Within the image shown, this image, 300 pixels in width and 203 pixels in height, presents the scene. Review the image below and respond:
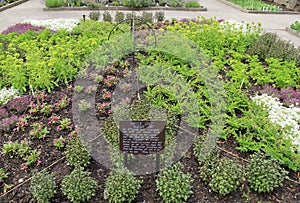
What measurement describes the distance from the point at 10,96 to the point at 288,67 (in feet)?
18.6

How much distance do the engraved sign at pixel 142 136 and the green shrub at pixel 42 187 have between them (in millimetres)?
917

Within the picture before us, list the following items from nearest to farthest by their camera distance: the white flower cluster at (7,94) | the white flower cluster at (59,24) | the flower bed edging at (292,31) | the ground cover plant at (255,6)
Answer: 1. the white flower cluster at (7,94)
2. the white flower cluster at (59,24)
3. the flower bed edging at (292,31)
4. the ground cover plant at (255,6)

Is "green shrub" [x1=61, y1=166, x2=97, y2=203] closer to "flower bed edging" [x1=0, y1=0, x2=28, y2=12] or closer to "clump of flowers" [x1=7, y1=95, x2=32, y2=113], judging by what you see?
"clump of flowers" [x1=7, y1=95, x2=32, y2=113]

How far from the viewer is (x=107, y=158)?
12.7ft

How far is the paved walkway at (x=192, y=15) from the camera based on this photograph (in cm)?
1084

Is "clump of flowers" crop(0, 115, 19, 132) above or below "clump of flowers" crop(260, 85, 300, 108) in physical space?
below

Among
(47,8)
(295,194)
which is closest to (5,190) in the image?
(295,194)

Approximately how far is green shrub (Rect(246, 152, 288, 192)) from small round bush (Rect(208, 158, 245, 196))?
14 centimetres

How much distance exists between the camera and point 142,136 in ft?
10.6

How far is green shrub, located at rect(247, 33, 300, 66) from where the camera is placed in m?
6.63

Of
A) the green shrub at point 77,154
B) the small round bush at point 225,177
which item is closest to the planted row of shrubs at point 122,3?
the green shrub at point 77,154

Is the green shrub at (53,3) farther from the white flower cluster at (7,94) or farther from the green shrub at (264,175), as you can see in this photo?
the green shrub at (264,175)

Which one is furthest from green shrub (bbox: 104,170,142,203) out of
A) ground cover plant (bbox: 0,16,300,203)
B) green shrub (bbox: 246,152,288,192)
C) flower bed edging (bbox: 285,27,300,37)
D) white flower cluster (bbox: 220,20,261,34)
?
flower bed edging (bbox: 285,27,300,37)

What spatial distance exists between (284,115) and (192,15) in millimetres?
8936
